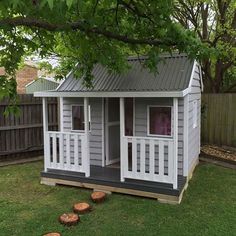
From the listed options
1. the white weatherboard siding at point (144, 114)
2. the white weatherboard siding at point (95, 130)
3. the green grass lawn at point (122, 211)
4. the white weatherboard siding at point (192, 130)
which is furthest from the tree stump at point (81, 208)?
the white weatherboard siding at point (192, 130)

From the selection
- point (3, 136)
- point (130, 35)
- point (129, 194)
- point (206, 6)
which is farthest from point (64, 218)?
point (206, 6)

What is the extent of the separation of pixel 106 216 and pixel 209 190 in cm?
236

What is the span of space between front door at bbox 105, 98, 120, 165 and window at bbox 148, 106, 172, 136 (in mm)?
1061

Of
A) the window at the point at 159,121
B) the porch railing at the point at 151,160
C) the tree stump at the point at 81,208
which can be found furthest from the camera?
the window at the point at 159,121

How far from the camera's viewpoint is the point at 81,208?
5.19m

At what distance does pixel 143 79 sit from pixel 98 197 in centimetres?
268

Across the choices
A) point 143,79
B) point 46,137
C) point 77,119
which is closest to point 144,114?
point 143,79

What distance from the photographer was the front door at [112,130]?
7.17 m

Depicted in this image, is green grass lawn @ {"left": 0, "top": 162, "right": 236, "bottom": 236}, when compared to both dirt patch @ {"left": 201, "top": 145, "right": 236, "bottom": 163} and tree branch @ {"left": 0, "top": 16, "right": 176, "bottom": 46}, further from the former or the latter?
tree branch @ {"left": 0, "top": 16, "right": 176, "bottom": 46}

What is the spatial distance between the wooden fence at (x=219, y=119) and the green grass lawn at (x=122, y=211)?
3.14 m

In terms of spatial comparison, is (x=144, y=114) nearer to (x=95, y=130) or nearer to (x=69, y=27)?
(x=95, y=130)

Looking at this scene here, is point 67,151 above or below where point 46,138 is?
below

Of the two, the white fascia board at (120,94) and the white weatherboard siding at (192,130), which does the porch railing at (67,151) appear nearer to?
the white fascia board at (120,94)

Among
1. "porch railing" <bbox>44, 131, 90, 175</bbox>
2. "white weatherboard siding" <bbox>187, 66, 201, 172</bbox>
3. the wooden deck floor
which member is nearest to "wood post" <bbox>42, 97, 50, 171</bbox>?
"porch railing" <bbox>44, 131, 90, 175</bbox>
